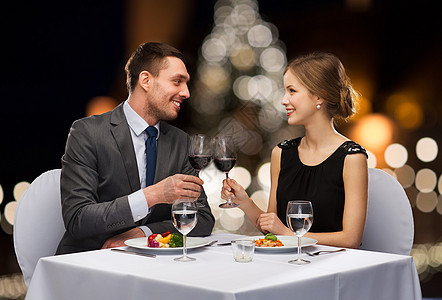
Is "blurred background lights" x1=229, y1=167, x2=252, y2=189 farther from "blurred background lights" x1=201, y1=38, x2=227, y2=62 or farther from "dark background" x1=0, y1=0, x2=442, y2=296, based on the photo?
"dark background" x1=0, y1=0, x2=442, y2=296

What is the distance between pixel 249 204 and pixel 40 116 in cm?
581

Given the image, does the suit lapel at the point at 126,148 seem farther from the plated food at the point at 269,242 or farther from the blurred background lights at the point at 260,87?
the blurred background lights at the point at 260,87

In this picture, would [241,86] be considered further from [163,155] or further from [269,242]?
[269,242]

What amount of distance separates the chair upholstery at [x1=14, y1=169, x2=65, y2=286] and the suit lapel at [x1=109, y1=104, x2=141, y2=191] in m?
0.31

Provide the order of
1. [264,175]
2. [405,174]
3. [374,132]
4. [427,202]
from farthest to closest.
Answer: [405,174] → [374,132] → [427,202] → [264,175]

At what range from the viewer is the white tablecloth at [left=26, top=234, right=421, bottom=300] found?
1.33 meters

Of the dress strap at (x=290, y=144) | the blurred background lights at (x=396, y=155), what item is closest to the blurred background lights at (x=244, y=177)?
the blurred background lights at (x=396, y=155)

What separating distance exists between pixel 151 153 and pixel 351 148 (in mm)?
874

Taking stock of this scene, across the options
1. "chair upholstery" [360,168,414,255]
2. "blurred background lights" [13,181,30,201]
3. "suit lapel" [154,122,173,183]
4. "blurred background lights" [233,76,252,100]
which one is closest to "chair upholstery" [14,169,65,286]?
"suit lapel" [154,122,173,183]

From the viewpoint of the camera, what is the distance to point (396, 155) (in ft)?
24.2

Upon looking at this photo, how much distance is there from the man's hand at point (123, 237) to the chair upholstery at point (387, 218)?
3.20 ft

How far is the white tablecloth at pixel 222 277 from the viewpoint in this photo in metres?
1.33

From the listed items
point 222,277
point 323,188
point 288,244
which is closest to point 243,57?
point 323,188

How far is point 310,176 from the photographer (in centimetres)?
251
